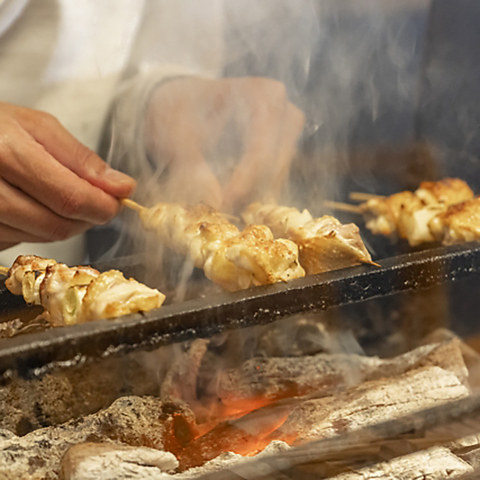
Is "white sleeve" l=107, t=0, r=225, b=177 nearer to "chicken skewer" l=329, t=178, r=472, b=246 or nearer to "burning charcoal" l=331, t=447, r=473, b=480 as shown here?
"chicken skewer" l=329, t=178, r=472, b=246

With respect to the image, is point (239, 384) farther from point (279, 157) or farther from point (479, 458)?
point (279, 157)

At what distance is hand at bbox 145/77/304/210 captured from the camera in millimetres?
3396

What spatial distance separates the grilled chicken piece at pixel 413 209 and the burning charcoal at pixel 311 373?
0.61 meters

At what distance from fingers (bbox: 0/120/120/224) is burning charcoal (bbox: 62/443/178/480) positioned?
117cm

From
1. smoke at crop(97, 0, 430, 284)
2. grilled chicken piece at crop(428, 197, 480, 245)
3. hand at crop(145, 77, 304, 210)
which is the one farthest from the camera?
smoke at crop(97, 0, 430, 284)

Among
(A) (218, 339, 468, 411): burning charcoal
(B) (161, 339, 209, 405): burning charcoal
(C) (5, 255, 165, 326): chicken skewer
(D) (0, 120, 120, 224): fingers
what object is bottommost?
(A) (218, 339, 468, 411): burning charcoal

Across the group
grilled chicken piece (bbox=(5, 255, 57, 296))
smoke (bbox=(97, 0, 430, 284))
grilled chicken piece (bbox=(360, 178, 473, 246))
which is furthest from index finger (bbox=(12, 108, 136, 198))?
grilled chicken piece (bbox=(360, 178, 473, 246))

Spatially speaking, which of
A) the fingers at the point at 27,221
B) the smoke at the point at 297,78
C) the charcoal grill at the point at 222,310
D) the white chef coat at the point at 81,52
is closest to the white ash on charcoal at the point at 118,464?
the charcoal grill at the point at 222,310

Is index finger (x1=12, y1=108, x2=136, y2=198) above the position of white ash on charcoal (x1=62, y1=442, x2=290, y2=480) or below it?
above

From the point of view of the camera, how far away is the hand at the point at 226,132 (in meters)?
3.40

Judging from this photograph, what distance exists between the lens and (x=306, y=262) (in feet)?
7.55

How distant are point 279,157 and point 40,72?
1645 millimetres

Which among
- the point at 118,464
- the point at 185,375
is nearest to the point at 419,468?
the point at 118,464

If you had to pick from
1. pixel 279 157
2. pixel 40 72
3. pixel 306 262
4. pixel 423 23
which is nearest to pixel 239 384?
pixel 306 262
